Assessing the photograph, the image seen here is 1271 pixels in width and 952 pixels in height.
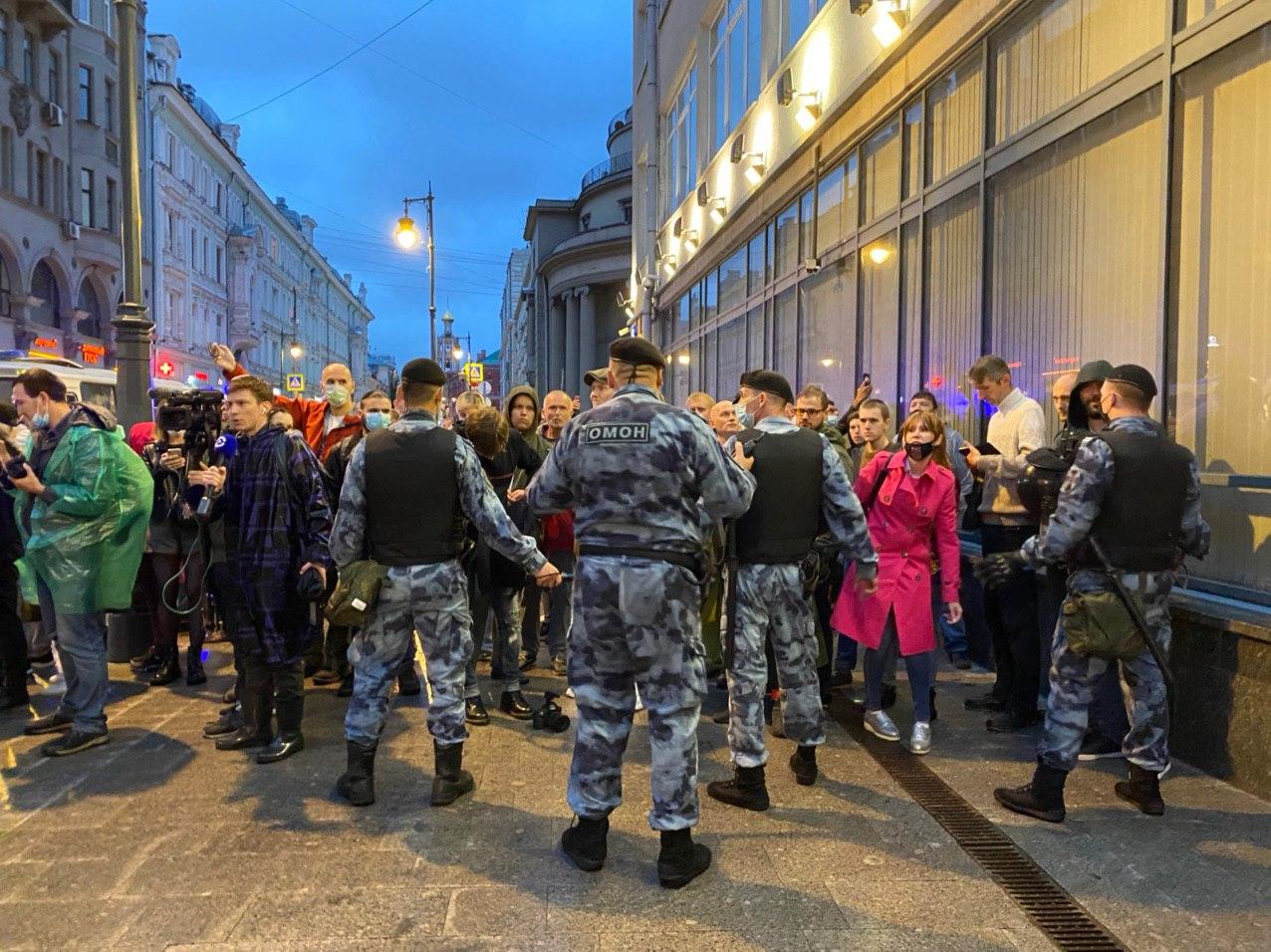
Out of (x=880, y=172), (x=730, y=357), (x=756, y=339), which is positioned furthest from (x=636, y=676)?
(x=730, y=357)

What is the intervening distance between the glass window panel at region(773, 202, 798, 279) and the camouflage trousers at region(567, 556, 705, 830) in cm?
963

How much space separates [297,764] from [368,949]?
6.51 feet

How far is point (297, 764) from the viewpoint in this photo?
4.84 m

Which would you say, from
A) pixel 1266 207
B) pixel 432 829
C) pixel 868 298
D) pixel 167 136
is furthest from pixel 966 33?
pixel 167 136

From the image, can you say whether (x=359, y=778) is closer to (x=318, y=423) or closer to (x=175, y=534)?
(x=175, y=534)

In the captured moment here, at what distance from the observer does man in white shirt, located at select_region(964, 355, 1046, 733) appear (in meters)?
5.43

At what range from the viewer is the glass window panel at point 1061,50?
5.98m

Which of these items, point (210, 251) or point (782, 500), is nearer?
point (782, 500)

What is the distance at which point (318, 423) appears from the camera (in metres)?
6.93

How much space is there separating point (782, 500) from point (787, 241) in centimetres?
926

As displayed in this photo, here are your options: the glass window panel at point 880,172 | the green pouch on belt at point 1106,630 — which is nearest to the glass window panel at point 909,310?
the glass window panel at point 880,172

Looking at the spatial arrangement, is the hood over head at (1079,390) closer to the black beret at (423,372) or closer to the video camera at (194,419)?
the black beret at (423,372)

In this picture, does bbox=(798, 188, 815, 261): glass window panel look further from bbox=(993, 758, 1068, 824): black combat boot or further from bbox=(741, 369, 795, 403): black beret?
bbox=(993, 758, 1068, 824): black combat boot

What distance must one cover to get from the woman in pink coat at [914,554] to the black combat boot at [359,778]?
265cm
